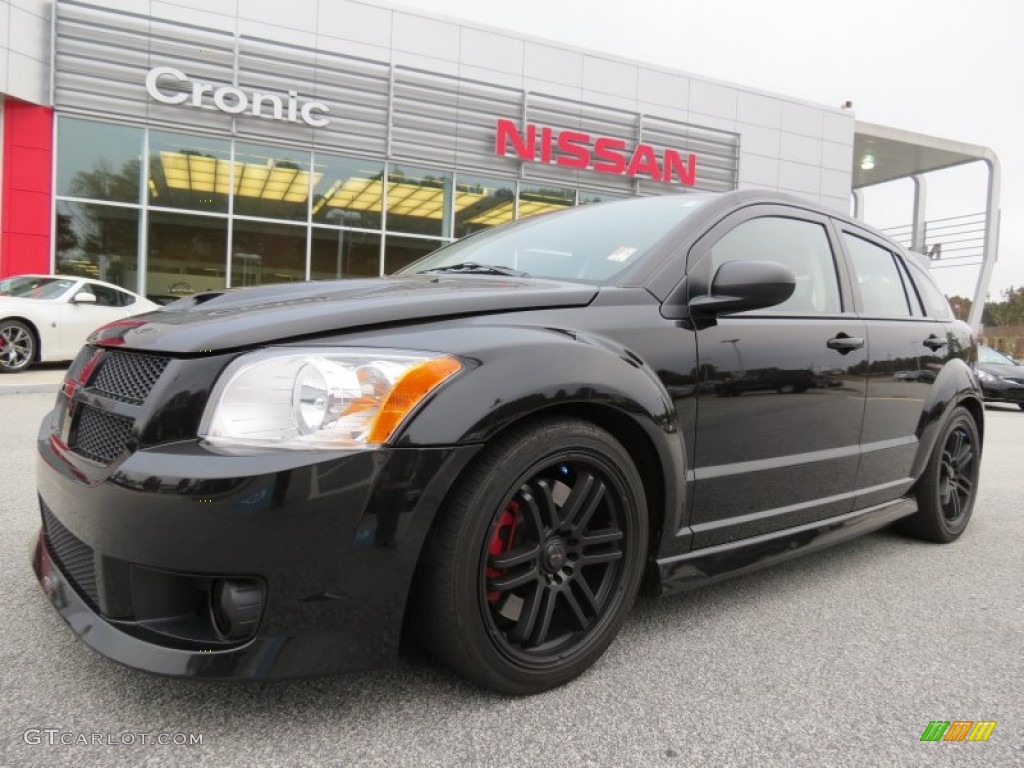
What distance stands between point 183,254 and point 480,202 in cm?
616

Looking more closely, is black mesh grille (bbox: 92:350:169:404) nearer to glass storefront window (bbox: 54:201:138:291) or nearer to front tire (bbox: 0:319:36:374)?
front tire (bbox: 0:319:36:374)

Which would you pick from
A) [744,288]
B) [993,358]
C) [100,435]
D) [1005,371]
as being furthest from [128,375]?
[993,358]

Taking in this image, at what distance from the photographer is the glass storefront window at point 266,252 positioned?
13.8 meters

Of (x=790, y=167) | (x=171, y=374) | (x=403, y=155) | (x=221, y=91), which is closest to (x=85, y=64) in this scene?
(x=221, y=91)

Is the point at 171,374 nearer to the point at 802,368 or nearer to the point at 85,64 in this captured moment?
the point at 802,368

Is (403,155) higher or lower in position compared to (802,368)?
higher

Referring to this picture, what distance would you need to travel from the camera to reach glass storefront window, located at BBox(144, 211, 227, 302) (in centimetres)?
1327

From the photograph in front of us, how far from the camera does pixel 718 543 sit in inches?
89.9

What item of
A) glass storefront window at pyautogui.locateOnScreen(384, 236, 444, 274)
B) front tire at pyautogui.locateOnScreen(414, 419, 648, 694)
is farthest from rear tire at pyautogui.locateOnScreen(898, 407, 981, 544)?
glass storefront window at pyautogui.locateOnScreen(384, 236, 444, 274)

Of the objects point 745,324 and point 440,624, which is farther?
point 745,324

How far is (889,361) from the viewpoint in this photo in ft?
9.86

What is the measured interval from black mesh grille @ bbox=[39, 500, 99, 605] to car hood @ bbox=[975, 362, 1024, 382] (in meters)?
15.1

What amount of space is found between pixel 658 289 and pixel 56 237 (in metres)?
14.0

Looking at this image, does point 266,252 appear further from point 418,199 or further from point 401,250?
point 418,199
